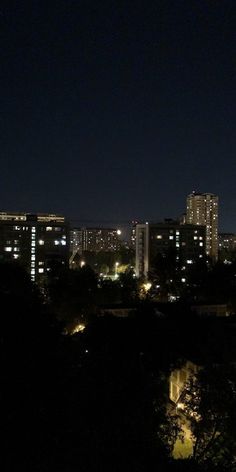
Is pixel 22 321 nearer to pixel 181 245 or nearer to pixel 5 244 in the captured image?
pixel 5 244

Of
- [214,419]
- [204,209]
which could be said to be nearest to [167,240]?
[204,209]

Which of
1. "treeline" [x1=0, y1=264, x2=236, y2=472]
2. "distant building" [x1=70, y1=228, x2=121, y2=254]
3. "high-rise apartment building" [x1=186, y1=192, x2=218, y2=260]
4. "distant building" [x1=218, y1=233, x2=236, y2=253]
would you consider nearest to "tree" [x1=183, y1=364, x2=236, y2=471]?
"treeline" [x1=0, y1=264, x2=236, y2=472]

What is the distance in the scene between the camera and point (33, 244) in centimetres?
3716

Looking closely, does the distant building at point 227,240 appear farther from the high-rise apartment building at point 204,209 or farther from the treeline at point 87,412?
the treeline at point 87,412

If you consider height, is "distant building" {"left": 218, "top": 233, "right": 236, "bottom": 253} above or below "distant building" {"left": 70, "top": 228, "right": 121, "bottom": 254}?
above

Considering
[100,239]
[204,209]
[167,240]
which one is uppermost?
[204,209]

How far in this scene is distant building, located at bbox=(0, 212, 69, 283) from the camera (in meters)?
36.5

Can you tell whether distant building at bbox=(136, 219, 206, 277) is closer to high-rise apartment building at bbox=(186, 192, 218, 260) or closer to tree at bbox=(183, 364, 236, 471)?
high-rise apartment building at bbox=(186, 192, 218, 260)

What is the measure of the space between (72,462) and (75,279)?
17.1 m

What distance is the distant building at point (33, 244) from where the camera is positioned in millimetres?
36500

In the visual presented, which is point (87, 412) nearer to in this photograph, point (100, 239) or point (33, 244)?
point (33, 244)

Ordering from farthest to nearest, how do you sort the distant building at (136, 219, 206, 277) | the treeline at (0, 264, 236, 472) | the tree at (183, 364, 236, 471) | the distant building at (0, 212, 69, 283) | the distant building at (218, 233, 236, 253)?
the distant building at (218, 233, 236, 253) → the distant building at (136, 219, 206, 277) → the distant building at (0, 212, 69, 283) → the tree at (183, 364, 236, 471) → the treeline at (0, 264, 236, 472)

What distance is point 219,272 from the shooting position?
24938mm

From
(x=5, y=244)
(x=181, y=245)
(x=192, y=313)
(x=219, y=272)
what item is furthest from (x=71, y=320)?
(x=181, y=245)
